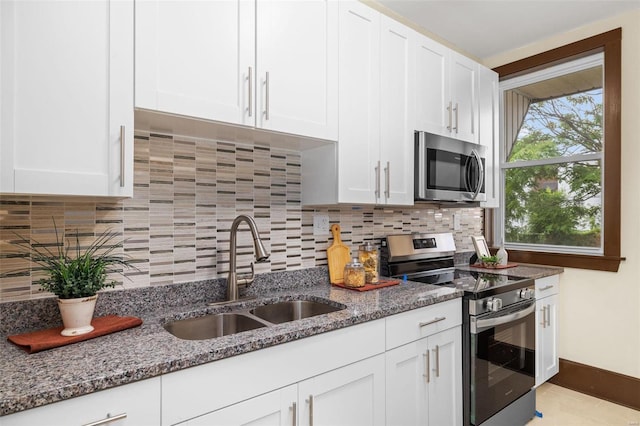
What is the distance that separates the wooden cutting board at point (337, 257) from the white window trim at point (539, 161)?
5.19 feet

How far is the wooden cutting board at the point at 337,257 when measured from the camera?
6.88 feet

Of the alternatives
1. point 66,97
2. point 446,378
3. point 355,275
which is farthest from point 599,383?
point 66,97

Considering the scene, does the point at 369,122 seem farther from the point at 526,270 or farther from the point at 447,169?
the point at 526,270

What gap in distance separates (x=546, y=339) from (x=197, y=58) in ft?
9.11

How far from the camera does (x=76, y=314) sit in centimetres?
113

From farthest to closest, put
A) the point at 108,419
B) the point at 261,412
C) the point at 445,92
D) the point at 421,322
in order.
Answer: the point at 445,92, the point at 421,322, the point at 261,412, the point at 108,419

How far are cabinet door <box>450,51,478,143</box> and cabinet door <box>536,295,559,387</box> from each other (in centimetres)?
125

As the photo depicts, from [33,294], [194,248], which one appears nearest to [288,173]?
[194,248]

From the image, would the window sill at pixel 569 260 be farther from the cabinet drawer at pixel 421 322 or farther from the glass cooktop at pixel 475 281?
the cabinet drawer at pixel 421 322

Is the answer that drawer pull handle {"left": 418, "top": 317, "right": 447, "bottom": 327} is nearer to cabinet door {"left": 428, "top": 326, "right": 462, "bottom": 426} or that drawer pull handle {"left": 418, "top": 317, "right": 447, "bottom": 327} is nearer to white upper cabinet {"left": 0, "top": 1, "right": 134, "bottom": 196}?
cabinet door {"left": 428, "top": 326, "right": 462, "bottom": 426}

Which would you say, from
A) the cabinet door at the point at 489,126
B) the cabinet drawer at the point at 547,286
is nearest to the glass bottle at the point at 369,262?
the cabinet door at the point at 489,126

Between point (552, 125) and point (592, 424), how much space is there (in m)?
2.12

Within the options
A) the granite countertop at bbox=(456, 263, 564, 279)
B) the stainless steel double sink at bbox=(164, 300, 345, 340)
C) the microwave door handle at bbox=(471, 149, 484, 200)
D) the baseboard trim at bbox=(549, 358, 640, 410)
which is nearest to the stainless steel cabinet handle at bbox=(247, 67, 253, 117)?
the stainless steel double sink at bbox=(164, 300, 345, 340)

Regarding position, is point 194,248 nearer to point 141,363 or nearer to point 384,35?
point 141,363
